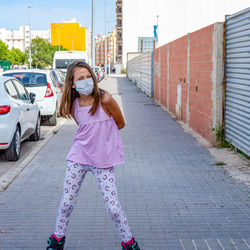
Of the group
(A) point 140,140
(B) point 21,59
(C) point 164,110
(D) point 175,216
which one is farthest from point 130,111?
(B) point 21,59

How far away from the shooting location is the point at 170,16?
7625 cm

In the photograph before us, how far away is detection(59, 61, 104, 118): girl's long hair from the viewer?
362 cm

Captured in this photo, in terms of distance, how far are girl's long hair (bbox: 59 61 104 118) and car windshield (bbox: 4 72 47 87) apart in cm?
921

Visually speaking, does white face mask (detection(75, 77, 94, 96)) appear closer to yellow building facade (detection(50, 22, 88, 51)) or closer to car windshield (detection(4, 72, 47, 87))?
car windshield (detection(4, 72, 47, 87))

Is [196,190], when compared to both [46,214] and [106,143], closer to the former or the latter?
[46,214]

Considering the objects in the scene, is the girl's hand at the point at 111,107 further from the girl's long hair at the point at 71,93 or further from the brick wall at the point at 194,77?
the brick wall at the point at 194,77

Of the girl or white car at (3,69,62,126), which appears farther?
white car at (3,69,62,126)

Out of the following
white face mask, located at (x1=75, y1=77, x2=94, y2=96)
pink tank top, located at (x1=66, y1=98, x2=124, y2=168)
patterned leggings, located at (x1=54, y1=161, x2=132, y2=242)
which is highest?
white face mask, located at (x1=75, y1=77, x2=94, y2=96)

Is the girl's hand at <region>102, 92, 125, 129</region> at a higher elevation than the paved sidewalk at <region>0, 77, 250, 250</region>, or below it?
higher

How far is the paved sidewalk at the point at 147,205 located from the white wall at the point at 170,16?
5770 centimetres

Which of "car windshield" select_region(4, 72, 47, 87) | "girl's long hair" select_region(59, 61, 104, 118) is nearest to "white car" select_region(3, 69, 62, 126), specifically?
"car windshield" select_region(4, 72, 47, 87)

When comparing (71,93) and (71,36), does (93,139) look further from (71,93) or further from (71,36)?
(71,36)

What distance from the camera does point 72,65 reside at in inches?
145

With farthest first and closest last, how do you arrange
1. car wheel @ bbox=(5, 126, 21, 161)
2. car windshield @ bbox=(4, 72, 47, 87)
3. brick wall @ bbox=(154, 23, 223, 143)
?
car windshield @ bbox=(4, 72, 47, 87) < brick wall @ bbox=(154, 23, 223, 143) < car wheel @ bbox=(5, 126, 21, 161)
